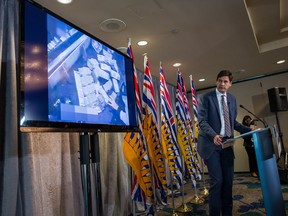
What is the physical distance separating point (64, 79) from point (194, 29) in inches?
95.2

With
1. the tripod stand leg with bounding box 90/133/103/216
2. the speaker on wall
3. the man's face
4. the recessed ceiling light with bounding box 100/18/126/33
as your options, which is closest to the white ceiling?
the recessed ceiling light with bounding box 100/18/126/33

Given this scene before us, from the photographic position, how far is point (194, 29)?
3.00 m

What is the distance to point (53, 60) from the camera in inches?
40.9

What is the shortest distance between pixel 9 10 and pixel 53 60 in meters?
1.33

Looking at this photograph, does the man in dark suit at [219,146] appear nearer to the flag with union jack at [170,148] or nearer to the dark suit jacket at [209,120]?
the dark suit jacket at [209,120]

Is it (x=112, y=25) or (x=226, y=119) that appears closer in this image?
(x=226, y=119)

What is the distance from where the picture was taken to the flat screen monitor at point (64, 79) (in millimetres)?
923

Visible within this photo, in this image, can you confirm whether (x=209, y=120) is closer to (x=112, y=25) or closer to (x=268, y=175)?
(x=268, y=175)

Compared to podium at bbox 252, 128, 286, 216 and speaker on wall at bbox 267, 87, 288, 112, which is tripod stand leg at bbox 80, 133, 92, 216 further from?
speaker on wall at bbox 267, 87, 288, 112

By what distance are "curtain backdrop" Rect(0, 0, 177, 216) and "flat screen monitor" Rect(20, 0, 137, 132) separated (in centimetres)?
87

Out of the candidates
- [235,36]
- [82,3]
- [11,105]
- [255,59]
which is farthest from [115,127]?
[255,59]

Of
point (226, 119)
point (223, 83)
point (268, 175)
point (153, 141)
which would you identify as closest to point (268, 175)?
point (268, 175)

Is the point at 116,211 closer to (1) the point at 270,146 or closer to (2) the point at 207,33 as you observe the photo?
(1) the point at 270,146

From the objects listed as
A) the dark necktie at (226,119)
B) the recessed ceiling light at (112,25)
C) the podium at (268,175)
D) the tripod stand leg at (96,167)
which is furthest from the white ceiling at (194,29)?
the podium at (268,175)
